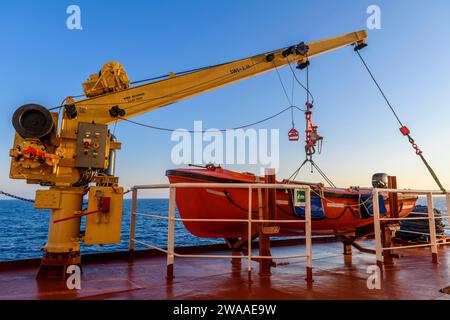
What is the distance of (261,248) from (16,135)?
11.7 feet

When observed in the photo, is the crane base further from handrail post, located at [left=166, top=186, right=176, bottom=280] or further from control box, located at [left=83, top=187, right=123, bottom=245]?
handrail post, located at [left=166, top=186, right=176, bottom=280]

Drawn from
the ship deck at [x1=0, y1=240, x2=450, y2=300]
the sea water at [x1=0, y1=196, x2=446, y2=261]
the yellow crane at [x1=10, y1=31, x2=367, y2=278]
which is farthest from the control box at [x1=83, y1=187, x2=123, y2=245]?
the sea water at [x1=0, y1=196, x2=446, y2=261]

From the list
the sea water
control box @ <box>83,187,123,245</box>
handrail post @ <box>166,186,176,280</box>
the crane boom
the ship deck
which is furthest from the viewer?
the sea water

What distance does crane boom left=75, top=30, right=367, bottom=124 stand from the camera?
4.70m

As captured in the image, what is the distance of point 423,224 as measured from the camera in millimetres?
8352

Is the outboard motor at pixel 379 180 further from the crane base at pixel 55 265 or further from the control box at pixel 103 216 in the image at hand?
the crane base at pixel 55 265

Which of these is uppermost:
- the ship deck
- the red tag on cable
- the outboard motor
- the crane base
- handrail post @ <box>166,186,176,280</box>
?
the red tag on cable

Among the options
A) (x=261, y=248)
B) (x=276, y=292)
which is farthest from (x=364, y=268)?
(x=276, y=292)

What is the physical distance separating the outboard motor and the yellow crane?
5.37m

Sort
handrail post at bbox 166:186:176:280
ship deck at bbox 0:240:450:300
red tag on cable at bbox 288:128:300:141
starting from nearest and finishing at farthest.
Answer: ship deck at bbox 0:240:450:300 < handrail post at bbox 166:186:176:280 < red tag on cable at bbox 288:128:300:141

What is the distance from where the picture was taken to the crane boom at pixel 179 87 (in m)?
4.70

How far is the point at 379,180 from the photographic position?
265 inches

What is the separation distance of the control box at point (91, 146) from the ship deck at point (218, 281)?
1.47 metres

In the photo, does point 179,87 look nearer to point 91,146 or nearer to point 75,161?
point 91,146
